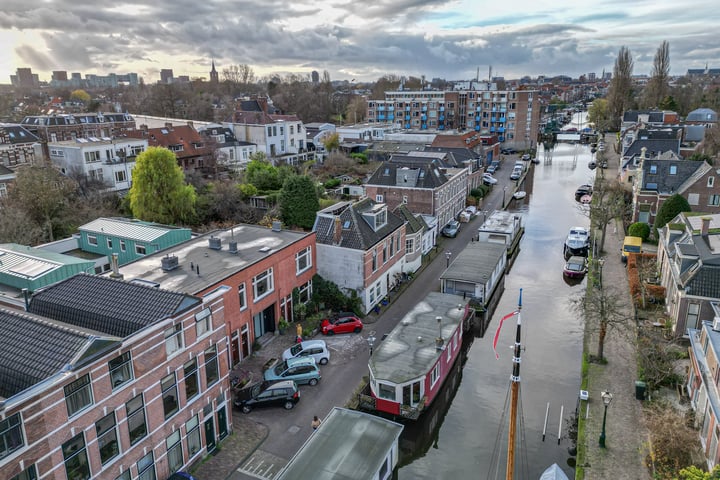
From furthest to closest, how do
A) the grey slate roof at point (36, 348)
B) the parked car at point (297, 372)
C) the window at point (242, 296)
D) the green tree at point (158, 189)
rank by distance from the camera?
the green tree at point (158, 189), the window at point (242, 296), the parked car at point (297, 372), the grey slate roof at point (36, 348)

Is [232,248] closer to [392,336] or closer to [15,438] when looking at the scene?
[392,336]

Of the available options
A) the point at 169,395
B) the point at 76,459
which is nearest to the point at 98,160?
the point at 169,395

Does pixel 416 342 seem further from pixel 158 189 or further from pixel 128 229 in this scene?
pixel 158 189

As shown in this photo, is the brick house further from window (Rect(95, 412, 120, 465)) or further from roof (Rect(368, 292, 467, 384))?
window (Rect(95, 412, 120, 465))

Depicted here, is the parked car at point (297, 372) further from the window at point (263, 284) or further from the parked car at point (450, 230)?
the parked car at point (450, 230)

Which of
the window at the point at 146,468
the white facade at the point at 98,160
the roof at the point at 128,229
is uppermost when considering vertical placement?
the white facade at the point at 98,160

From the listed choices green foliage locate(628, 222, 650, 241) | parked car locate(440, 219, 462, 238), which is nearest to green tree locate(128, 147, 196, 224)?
parked car locate(440, 219, 462, 238)

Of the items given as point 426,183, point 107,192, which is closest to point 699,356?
point 426,183

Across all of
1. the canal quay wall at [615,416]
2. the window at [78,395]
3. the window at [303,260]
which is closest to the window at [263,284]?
the window at [303,260]
